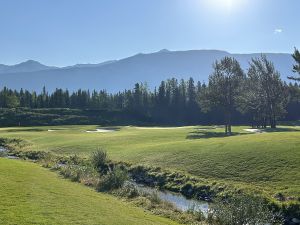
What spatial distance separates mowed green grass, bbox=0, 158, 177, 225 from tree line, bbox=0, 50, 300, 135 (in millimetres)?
60663

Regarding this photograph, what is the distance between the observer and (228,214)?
24281mm

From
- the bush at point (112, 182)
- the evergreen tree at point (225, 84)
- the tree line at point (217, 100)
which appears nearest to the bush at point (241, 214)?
the bush at point (112, 182)

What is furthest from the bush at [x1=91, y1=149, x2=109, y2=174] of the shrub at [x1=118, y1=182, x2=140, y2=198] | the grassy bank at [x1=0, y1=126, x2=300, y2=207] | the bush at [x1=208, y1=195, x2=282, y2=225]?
the bush at [x1=208, y1=195, x2=282, y2=225]

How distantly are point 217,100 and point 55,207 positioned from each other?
69132 mm

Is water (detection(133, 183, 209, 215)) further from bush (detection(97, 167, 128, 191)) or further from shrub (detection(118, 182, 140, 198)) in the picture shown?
bush (detection(97, 167, 128, 191))

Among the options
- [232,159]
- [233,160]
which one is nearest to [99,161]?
[232,159]

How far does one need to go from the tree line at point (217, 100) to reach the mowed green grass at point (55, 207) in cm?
6066

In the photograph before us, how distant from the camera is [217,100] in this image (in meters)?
88.1

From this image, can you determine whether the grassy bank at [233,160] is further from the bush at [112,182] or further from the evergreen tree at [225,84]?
the evergreen tree at [225,84]

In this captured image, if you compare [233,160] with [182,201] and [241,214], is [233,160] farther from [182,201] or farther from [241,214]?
[241,214]

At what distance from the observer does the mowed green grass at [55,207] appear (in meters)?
19.8

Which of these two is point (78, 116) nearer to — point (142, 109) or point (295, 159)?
point (142, 109)

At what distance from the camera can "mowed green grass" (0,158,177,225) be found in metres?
19.8

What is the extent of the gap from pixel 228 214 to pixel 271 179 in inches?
430
